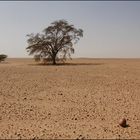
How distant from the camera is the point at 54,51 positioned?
48312mm

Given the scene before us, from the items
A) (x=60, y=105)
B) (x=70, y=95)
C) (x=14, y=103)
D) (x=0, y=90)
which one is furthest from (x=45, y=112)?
(x=0, y=90)

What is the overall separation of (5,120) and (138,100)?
581cm

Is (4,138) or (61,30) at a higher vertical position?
(61,30)

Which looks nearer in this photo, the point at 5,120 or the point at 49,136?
Answer: the point at 49,136

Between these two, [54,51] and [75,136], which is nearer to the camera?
[75,136]

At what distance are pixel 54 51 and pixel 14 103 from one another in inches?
1450

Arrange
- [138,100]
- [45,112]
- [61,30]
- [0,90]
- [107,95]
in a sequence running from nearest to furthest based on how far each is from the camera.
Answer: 1. [45,112]
2. [138,100]
3. [107,95]
4. [0,90]
5. [61,30]

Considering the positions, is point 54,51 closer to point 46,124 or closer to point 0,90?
point 0,90

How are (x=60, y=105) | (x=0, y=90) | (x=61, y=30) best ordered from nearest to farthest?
(x=60, y=105), (x=0, y=90), (x=61, y=30)

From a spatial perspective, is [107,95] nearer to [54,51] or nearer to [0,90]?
[0,90]

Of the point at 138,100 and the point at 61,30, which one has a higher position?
the point at 61,30

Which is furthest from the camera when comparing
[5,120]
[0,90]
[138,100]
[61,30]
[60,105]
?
[61,30]

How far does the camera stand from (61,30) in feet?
157

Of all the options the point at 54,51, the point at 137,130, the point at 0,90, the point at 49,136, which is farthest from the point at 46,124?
the point at 54,51
